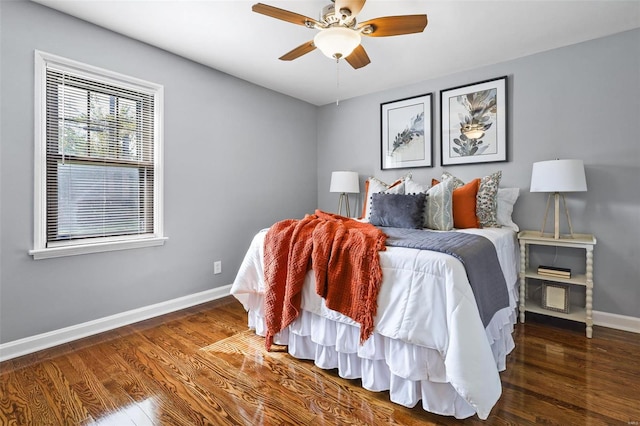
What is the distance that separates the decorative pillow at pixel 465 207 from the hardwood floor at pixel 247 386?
0.98 m

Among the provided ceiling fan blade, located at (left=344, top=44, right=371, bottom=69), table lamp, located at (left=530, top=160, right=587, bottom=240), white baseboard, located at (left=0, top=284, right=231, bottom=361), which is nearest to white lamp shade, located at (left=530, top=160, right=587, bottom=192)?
table lamp, located at (left=530, top=160, right=587, bottom=240)

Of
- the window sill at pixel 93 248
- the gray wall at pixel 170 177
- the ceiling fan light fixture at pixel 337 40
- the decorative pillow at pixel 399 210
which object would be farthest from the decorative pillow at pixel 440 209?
the window sill at pixel 93 248

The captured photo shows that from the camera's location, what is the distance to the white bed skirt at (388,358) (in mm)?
1542

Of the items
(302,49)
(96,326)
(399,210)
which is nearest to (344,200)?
(399,210)

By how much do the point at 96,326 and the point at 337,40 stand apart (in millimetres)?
2814

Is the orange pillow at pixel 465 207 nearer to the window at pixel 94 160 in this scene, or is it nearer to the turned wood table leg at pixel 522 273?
the turned wood table leg at pixel 522 273

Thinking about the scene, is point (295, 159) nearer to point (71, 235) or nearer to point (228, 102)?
point (228, 102)

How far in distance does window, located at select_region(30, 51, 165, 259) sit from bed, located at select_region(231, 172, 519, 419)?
1.81m

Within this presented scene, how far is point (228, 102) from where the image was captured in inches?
138

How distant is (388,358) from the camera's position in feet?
5.56

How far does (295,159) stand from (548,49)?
2.97m

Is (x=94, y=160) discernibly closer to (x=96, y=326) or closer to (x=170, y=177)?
(x=170, y=177)

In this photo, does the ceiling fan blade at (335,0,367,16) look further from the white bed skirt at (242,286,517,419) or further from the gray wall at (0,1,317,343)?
the white bed skirt at (242,286,517,419)

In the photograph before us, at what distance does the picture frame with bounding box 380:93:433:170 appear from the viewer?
364 cm
